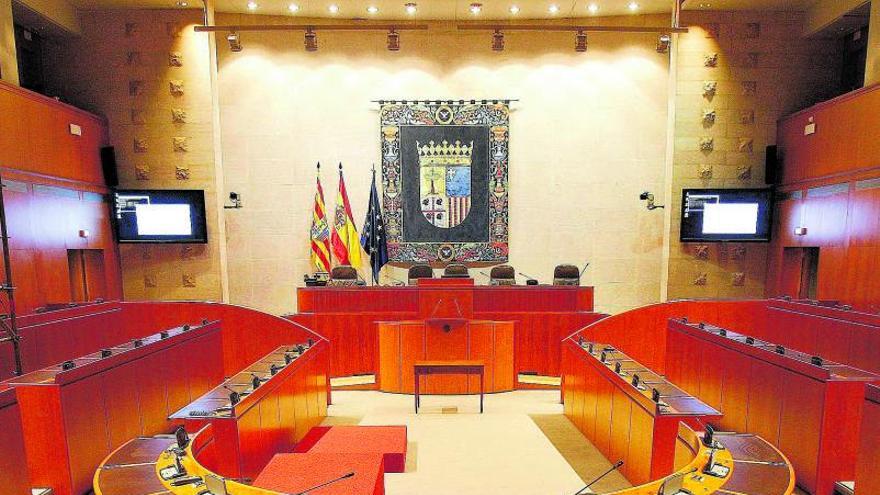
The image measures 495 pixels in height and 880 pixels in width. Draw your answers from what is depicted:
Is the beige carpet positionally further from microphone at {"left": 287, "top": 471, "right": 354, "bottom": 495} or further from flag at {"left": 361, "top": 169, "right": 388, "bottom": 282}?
flag at {"left": 361, "top": 169, "right": 388, "bottom": 282}

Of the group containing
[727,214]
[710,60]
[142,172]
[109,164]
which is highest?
[710,60]

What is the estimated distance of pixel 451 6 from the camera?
25.0 ft

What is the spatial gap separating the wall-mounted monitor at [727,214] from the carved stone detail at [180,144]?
8.97 metres

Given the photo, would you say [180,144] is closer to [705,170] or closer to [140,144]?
[140,144]

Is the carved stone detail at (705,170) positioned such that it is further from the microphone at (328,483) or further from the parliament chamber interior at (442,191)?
the microphone at (328,483)

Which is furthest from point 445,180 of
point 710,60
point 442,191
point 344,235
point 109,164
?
point 109,164

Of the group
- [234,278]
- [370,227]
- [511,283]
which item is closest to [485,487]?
[511,283]

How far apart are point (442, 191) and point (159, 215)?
5.02 metres

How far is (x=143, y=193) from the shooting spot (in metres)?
7.48

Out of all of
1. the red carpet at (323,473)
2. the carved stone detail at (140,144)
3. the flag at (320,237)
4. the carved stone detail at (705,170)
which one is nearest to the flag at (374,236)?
the flag at (320,237)

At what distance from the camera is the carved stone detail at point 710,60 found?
7805 mm

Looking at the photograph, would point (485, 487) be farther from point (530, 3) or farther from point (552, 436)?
point (530, 3)

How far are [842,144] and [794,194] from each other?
113 centimetres

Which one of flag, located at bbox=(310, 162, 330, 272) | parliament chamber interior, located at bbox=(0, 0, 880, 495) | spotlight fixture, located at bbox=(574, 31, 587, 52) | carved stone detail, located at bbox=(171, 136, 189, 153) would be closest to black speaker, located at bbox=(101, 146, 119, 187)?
parliament chamber interior, located at bbox=(0, 0, 880, 495)
